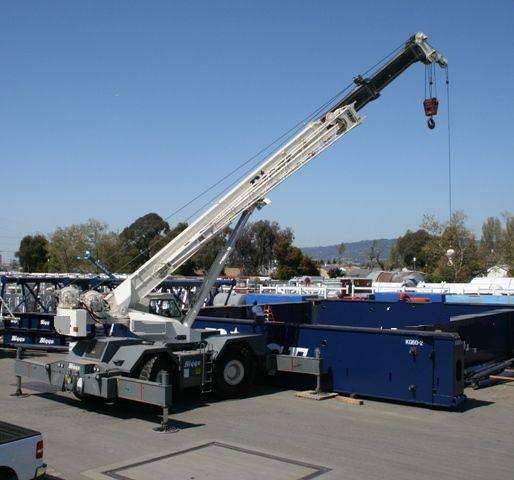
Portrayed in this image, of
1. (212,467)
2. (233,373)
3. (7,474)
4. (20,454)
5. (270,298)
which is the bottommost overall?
(212,467)

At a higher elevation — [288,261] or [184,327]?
[288,261]

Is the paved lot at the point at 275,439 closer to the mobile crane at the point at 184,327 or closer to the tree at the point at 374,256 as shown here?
the mobile crane at the point at 184,327

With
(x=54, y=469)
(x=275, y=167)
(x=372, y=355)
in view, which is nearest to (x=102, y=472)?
(x=54, y=469)

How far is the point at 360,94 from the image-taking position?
14273mm

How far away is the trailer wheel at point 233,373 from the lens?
1298cm

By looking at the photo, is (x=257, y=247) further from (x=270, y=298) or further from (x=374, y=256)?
(x=270, y=298)

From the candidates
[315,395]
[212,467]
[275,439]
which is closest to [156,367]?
[275,439]

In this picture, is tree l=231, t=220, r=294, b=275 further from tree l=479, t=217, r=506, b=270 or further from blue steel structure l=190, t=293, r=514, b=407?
blue steel structure l=190, t=293, r=514, b=407

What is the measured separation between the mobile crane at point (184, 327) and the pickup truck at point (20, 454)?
149 inches

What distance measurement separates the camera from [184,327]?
1312cm

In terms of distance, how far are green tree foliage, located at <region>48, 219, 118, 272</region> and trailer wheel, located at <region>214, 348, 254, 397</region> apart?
47887 millimetres

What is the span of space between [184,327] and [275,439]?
3.89 m

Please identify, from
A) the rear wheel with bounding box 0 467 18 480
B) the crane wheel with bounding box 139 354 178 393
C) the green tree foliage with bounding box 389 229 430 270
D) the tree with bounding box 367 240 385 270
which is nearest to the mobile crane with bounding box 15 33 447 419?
the crane wheel with bounding box 139 354 178 393

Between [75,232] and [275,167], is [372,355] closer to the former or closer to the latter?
[275,167]
